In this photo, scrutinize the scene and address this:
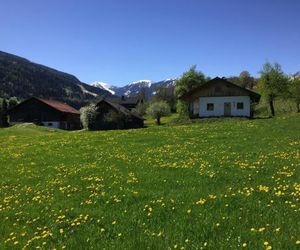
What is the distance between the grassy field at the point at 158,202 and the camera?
28.5ft

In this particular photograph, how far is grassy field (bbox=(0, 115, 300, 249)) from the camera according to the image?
869cm

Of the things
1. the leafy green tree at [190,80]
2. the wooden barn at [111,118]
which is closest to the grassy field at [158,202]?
the wooden barn at [111,118]

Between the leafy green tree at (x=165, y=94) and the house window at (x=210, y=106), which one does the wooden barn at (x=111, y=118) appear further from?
the leafy green tree at (x=165, y=94)

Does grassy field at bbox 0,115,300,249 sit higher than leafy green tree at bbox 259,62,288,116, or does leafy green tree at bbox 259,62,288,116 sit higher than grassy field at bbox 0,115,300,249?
leafy green tree at bbox 259,62,288,116

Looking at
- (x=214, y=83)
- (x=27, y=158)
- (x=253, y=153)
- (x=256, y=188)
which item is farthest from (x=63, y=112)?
(x=256, y=188)

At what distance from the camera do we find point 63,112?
4355 inches

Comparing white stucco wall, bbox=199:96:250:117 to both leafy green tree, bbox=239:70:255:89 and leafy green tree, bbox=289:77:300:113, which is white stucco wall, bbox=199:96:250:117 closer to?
leafy green tree, bbox=289:77:300:113

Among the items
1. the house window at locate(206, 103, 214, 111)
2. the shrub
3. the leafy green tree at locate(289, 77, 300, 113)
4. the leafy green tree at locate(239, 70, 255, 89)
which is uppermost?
the leafy green tree at locate(239, 70, 255, 89)

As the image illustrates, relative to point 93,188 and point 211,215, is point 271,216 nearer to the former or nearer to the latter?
point 211,215

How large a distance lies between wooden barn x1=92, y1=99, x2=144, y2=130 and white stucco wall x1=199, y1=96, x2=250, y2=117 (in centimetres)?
1982

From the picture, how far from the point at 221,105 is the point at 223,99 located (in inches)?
44.4

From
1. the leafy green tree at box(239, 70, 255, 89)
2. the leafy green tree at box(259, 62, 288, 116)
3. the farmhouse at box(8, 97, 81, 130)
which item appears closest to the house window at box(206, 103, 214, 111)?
the leafy green tree at box(259, 62, 288, 116)

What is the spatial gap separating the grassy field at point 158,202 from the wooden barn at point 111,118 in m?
65.2

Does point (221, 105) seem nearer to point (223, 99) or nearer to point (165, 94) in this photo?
point (223, 99)
